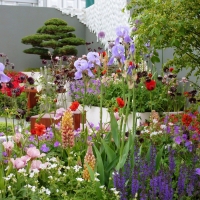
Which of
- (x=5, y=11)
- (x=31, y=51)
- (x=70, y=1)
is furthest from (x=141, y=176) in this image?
(x=70, y=1)

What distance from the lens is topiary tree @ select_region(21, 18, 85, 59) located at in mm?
10711

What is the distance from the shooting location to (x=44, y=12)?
12.4 m

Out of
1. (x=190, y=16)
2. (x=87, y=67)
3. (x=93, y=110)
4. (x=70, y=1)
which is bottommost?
(x=93, y=110)

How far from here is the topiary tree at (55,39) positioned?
35.1ft

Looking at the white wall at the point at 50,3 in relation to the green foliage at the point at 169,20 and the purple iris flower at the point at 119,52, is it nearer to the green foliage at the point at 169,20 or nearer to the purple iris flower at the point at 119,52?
the green foliage at the point at 169,20

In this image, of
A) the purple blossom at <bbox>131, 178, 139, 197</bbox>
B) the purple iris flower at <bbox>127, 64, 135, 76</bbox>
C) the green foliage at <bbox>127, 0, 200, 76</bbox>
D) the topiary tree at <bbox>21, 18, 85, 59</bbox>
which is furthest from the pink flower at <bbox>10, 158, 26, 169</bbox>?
the topiary tree at <bbox>21, 18, 85, 59</bbox>

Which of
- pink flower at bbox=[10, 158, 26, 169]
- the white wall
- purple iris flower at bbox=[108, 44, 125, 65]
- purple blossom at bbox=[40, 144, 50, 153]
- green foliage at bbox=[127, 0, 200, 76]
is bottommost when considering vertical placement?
purple blossom at bbox=[40, 144, 50, 153]

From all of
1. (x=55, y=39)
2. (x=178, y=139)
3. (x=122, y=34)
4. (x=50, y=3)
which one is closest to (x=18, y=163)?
(x=122, y=34)

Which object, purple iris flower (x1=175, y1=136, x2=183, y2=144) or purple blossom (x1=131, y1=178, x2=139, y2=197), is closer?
purple blossom (x1=131, y1=178, x2=139, y2=197)

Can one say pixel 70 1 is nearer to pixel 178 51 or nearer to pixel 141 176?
pixel 178 51

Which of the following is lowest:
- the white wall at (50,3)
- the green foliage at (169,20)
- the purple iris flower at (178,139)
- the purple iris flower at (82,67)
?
the purple iris flower at (178,139)

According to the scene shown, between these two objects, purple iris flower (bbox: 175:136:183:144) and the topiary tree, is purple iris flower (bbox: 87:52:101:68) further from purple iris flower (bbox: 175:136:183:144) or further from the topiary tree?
the topiary tree

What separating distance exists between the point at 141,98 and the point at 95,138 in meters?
2.35

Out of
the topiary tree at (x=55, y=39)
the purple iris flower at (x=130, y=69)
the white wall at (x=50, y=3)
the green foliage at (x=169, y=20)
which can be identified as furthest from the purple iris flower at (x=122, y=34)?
the white wall at (x=50, y=3)
